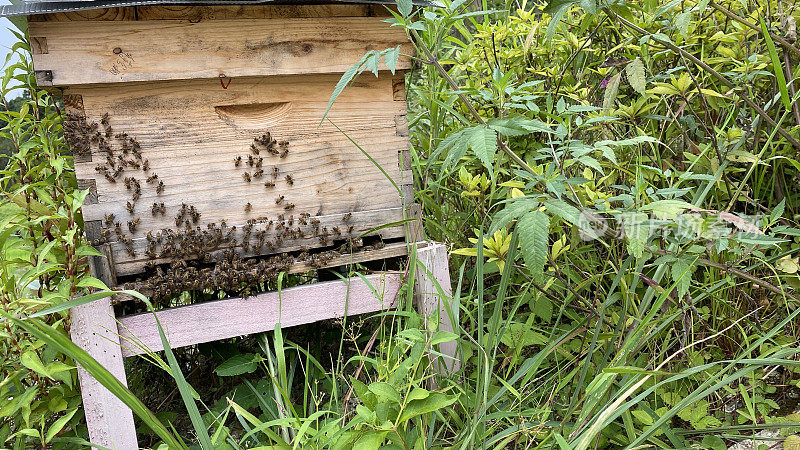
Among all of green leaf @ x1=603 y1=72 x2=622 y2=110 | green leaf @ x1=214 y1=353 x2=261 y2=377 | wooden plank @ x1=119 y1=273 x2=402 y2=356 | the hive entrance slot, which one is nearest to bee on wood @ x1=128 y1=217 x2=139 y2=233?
wooden plank @ x1=119 y1=273 x2=402 y2=356

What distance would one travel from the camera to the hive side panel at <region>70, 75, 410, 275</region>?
1818mm

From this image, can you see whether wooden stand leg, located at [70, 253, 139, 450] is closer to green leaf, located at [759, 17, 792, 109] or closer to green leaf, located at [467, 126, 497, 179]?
green leaf, located at [467, 126, 497, 179]

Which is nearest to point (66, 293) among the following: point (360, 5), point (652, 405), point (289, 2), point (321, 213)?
point (321, 213)

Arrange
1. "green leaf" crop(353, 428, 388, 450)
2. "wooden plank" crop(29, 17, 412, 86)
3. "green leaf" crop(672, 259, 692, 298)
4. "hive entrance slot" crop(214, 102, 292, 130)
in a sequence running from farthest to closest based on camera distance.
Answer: "hive entrance slot" crop(214, 102, 292, 130), "wooden plank" crop(29, 17, 412, 86), "green leaf" crop(672, 259, 692, 298), "green leaf" crop(353, 428, 388, 450)

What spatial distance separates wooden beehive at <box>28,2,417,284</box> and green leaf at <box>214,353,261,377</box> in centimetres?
46

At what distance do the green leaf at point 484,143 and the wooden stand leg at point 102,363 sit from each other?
122 centimetres

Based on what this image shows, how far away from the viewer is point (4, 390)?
1.71 m

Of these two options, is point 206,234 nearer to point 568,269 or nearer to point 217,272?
point 217,272

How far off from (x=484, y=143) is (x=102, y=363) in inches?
54.1

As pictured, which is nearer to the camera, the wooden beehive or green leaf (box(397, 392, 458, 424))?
green leaf (box(397, 392, 458, 424))

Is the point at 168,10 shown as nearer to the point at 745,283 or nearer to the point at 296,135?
the point at 296,135

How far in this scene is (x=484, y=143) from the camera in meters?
1.28

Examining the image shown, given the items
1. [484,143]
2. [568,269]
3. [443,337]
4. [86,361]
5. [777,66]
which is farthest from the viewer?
[568,269]

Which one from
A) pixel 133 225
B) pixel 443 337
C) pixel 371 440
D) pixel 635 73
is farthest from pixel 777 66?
pixel 133 225
